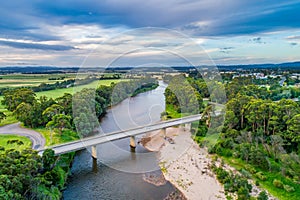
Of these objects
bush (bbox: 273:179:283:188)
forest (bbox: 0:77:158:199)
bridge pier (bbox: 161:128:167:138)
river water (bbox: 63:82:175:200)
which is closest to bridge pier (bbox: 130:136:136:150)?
river water (bbox: 63:82:175:200)

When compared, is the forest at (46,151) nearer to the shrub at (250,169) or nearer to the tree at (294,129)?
the shrub at (250,169)

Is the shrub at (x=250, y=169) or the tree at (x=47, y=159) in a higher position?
the tree at (x=47, y=159)

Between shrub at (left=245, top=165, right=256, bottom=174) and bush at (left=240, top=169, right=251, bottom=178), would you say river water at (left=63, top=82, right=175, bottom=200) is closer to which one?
bush at (left=240, top=169, right=251, bottom=178)

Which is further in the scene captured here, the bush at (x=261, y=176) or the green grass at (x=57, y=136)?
the green grass at (x=57, y=136)

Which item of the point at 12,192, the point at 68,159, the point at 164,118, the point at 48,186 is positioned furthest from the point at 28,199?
the point at 164,118

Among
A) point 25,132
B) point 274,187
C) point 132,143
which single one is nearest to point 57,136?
point 25,132

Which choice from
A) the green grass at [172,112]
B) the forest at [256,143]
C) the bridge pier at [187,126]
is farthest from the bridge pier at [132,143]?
the green grass at [172,112]

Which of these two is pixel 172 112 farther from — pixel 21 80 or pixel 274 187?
pixel 21 80
